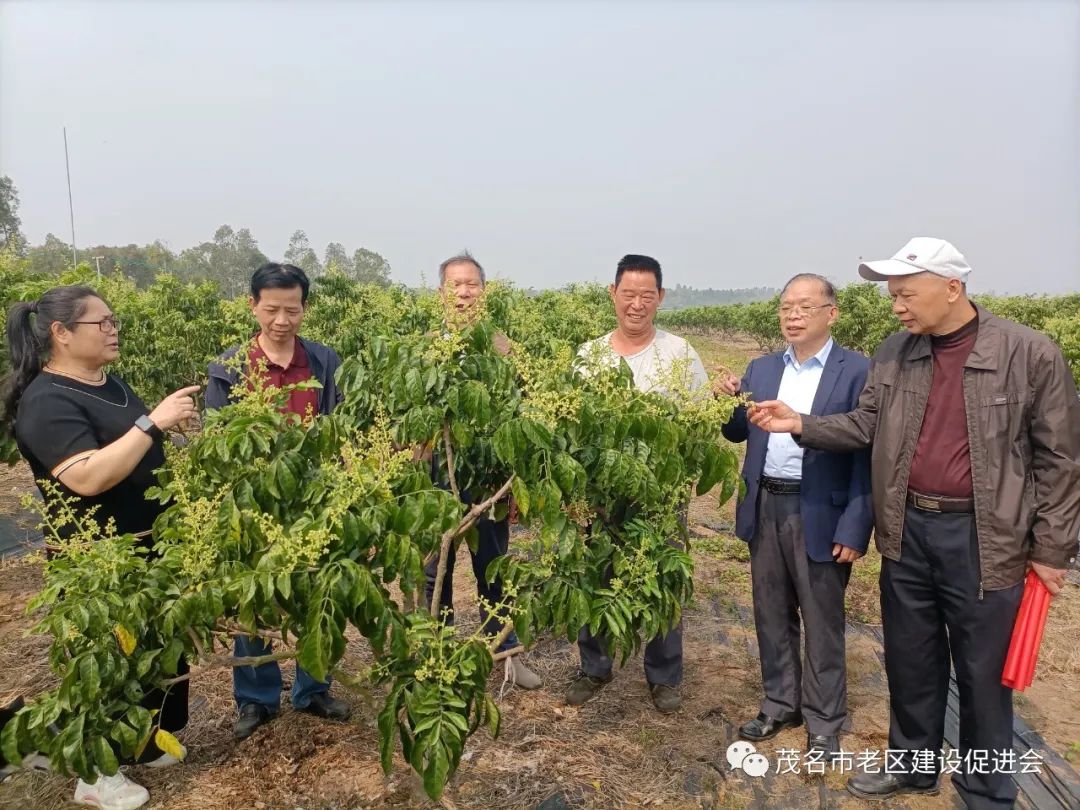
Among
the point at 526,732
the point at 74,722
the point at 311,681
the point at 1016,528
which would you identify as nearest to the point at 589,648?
the point at 526,732

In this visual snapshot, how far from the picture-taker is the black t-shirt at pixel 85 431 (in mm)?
2596

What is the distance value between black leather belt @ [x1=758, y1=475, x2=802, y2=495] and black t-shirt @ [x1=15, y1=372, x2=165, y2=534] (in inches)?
105

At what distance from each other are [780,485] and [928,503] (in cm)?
66

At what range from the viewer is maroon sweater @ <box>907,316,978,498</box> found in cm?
265

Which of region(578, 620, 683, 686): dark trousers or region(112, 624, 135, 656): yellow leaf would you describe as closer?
region(112, 624, 135, 656): yellow leaf

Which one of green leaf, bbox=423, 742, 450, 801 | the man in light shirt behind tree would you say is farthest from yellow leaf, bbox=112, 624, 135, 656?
the man in light shirt behind tree

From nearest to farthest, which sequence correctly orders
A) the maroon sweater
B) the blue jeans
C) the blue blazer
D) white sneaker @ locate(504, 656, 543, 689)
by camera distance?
the maroon sweater < the blue blazer < the blue jeans < white sneaker @ locate(504, 656, 543, 689)

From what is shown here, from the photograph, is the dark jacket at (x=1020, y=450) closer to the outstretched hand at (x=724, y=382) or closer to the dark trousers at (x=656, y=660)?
the outstretched hand at (x=724, y=382)

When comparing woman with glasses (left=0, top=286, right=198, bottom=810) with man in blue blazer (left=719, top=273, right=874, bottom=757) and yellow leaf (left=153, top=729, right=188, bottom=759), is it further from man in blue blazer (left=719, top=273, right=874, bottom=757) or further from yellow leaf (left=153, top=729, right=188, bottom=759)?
man in blue blazer (left=719, top=273, right=874, bottom=757)

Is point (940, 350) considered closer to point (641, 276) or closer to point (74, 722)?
point (641, 276)

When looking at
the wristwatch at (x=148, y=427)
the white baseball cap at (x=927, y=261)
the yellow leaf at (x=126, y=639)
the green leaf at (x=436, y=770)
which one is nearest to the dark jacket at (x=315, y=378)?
the wristwatch at (x=148, y=427)

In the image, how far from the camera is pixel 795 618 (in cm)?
342

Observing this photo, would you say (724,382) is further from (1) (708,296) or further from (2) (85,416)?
(1) (708,296)

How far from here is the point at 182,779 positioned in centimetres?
298
